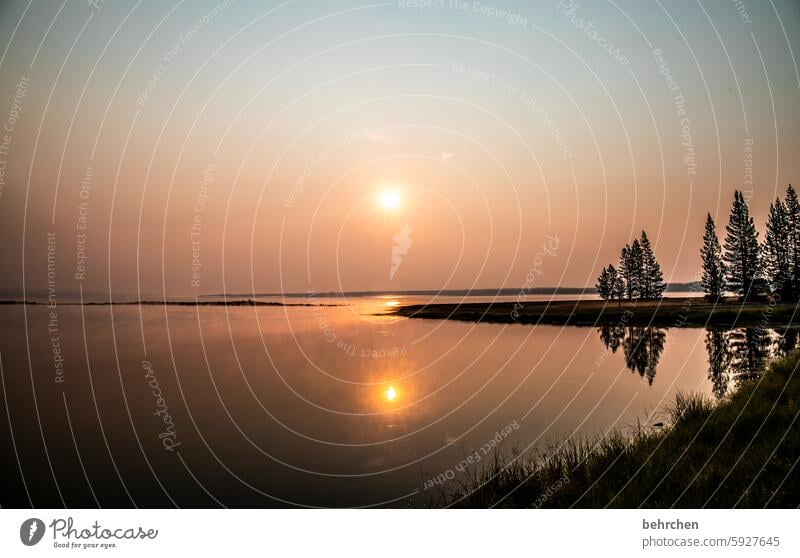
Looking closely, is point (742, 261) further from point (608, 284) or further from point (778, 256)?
point (608, 284)

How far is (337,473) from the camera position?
7.79m

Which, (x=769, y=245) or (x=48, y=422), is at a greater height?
(x=769, y=245)

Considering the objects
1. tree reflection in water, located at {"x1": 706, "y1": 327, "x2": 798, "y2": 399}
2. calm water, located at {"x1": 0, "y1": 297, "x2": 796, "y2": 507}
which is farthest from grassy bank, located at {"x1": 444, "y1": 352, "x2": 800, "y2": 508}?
tree reflection in water, located at {"x1": 706, "y1": 327, "x2": 798, "y2": 399}

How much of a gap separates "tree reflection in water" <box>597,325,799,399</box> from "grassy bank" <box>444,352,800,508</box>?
14.6 ft

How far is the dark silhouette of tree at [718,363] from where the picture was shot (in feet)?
40.9

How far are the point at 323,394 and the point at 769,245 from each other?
133 feet

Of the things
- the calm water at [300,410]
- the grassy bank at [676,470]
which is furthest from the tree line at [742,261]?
the grassy bank at [676,470]

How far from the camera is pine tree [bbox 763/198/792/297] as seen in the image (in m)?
32.1

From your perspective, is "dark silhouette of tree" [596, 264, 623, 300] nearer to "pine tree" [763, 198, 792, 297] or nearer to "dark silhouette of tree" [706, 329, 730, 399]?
"pine tree" [763, 198, 792, 297]

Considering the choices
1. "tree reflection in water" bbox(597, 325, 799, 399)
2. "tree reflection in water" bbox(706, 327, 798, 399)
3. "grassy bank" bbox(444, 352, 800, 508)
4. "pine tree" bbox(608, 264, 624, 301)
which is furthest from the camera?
"pine tree" bbox(608, 264, 624, 301)

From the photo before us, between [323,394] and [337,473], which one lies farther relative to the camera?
[323,394]

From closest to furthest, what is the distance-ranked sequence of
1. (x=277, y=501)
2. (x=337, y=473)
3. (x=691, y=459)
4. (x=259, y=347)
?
1. (x=691, y=459)
2. (x=277, y=501)
3. (x=337, y=473)
4. (x=259, y=347)
